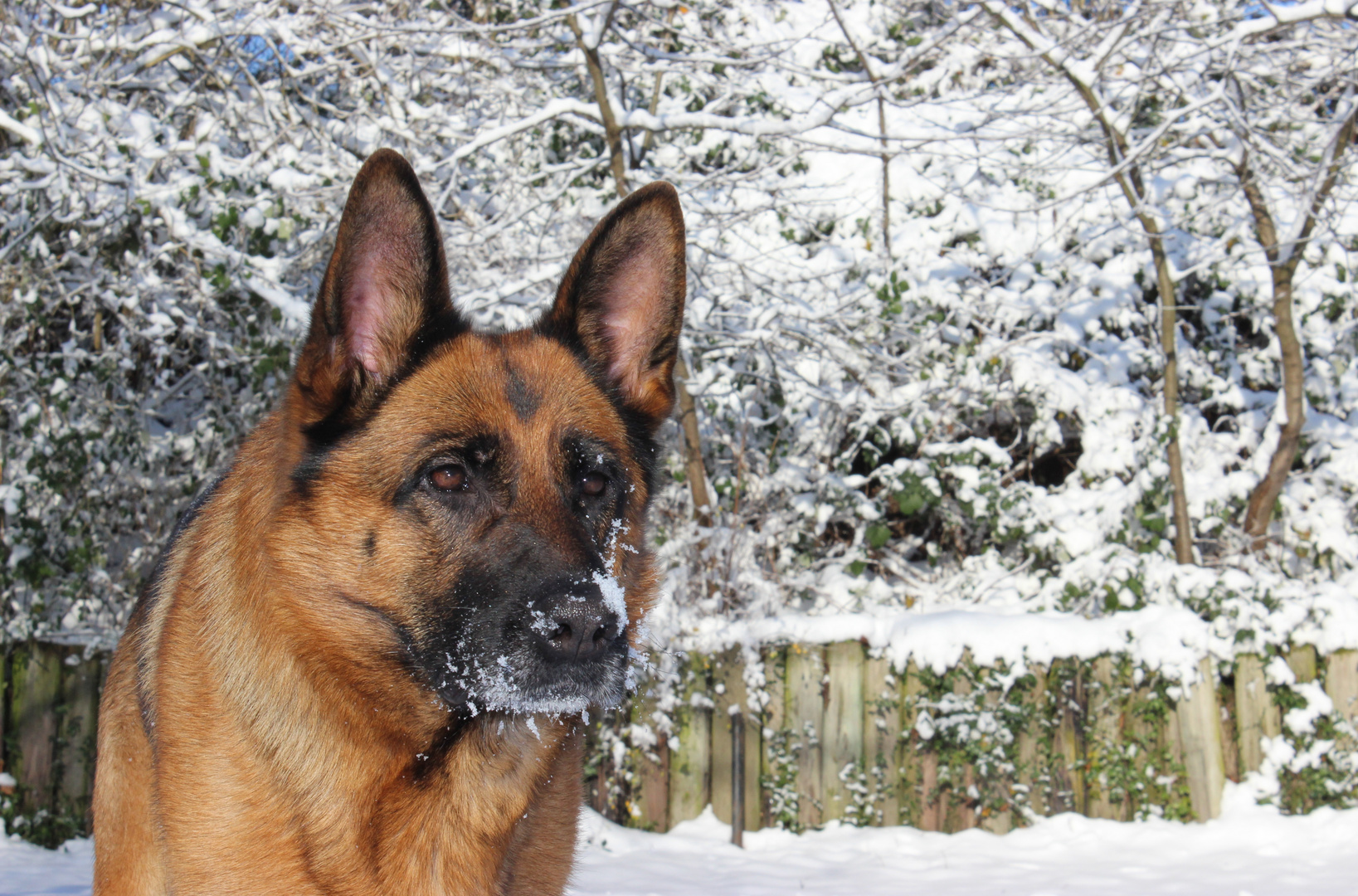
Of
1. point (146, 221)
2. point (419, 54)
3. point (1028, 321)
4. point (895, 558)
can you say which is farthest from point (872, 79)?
point (146, 221)

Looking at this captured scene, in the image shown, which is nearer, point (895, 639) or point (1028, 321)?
point (895, 639)

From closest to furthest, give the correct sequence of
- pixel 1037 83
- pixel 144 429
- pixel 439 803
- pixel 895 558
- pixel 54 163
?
1. pixel 439 803
2. pixel 54 163
3. pixel 144 429
4. pixel 1037 83
5. pixel 895 558

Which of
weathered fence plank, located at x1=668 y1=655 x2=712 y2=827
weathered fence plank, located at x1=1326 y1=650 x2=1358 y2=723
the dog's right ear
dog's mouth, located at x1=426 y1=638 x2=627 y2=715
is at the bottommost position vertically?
weathered fence plank, located at x1=668 y1=655 x2=712 y2=827

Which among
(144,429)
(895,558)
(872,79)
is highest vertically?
Result: (872,79)

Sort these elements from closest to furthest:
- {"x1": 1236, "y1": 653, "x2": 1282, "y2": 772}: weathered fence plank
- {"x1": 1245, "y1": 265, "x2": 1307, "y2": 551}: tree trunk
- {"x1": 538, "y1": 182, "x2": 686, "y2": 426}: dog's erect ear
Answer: {"x1": 538, "y1": 182, "x2": 686, "y2": 426}: dog's erect ear < {"x1": 1236, "y1": 653, "x2": 1282, "y2": 772}: weathered fence plank < {"x1": 1245, "y1": 265, "x2": 1307, "y2": 551}: tree trunk

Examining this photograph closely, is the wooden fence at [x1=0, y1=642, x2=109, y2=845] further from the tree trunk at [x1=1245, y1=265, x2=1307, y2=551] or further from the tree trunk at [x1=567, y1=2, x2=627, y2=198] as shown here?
the tree trunk at [x1=1245, y1=265, x2=1307, y2=551]

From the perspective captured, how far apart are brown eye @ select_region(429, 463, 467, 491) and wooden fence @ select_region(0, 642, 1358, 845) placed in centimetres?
419

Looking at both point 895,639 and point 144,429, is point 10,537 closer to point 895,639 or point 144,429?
point 144,429

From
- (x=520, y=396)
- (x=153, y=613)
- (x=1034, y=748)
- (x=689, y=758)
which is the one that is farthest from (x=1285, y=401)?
(x=153, y=613)

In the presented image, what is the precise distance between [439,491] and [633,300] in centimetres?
91

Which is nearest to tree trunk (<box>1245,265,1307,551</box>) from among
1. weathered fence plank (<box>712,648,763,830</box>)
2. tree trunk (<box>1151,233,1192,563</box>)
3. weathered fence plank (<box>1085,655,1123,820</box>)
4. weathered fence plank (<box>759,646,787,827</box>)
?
tree trunk (<box>1151,233,1192,563</box>)

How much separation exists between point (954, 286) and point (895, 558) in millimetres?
2057

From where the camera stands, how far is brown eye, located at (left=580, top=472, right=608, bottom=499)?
8.79ft

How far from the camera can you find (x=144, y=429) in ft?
22.7
